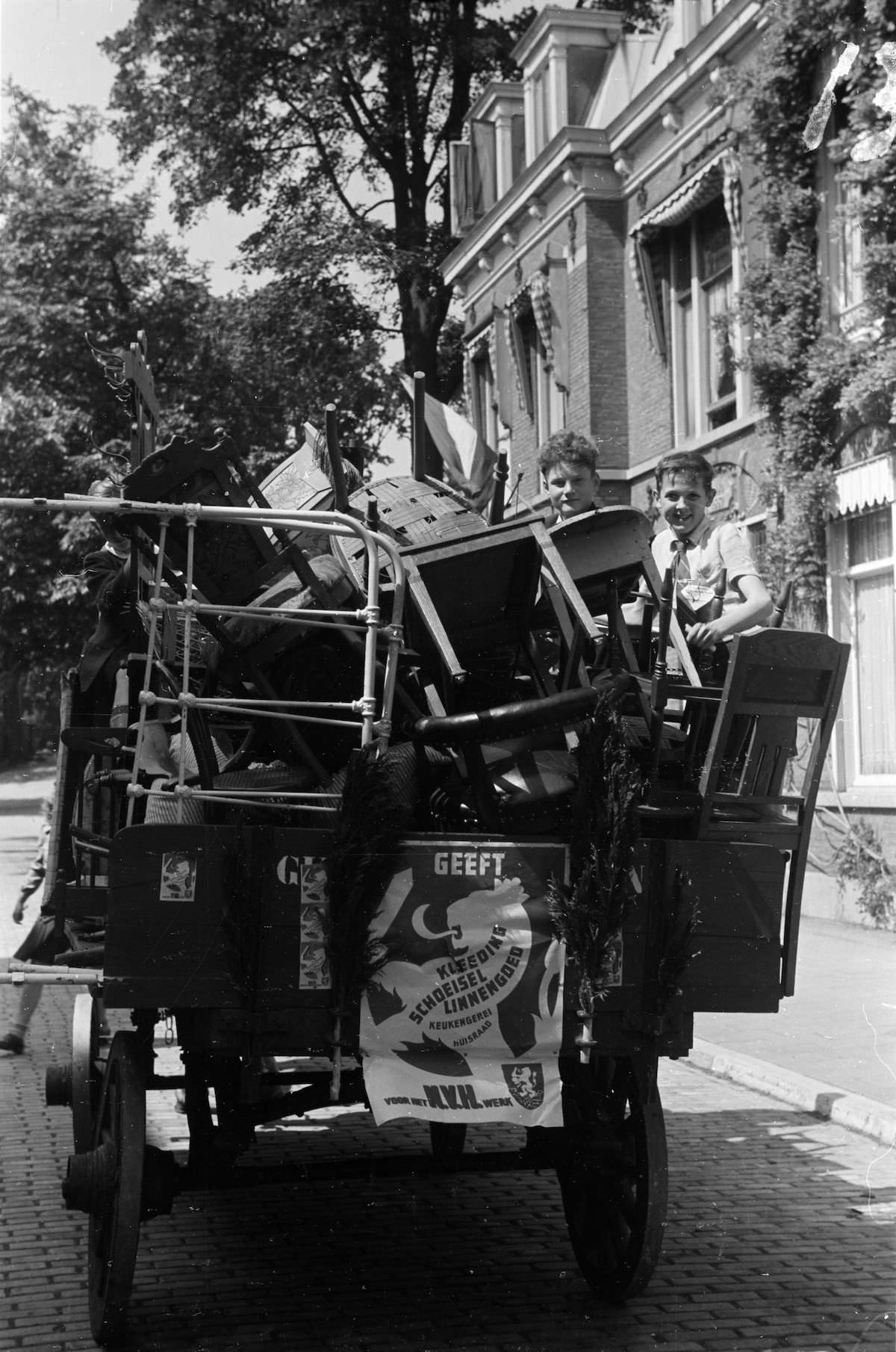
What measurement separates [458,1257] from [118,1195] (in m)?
1.37

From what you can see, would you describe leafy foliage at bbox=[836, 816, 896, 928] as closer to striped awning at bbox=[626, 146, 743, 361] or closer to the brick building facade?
the brick building facade

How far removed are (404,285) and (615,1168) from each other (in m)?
24.5

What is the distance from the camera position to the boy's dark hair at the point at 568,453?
5805 mm

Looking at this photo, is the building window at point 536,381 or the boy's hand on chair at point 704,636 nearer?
the boy's hand on chair at point 704,636

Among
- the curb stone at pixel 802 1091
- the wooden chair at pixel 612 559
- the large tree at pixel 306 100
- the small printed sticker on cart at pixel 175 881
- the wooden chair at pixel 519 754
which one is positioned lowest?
the curb stone at pixel 802 1091

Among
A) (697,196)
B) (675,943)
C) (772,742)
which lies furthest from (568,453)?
(697,196)

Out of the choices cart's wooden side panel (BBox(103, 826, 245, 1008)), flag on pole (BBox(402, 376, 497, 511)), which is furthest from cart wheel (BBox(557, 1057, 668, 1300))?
flag on pole (BBox(402, 376, 497, 511))

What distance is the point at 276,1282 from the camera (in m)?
4.74

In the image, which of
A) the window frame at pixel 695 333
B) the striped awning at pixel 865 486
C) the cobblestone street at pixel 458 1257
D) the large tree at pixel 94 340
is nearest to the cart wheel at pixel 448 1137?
the cobblestone street at pixel 458 1257

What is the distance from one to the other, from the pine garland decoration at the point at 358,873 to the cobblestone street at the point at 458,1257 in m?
1.02

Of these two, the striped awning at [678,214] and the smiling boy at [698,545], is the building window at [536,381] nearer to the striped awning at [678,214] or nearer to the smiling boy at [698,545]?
the striped awning at [678,214]

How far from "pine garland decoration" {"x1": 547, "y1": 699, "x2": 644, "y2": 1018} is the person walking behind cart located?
2.11m

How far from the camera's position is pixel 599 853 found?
4.05m

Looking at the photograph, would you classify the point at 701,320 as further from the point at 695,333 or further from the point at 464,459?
the point at 464,459
